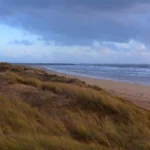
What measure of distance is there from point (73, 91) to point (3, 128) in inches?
186

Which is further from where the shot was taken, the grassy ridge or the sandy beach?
the sandy beach

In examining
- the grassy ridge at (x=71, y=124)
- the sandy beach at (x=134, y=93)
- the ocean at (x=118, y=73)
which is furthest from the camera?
the ocean at (x=118, y=73)

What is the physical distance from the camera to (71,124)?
265 inches

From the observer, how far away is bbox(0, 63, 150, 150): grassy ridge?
513cm

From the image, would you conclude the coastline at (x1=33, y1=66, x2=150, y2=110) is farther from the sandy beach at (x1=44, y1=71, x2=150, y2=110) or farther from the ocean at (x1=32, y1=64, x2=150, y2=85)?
the ocean at (x1=32, y1=64, x2=150, y2=85)

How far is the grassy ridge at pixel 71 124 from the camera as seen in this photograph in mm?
5129

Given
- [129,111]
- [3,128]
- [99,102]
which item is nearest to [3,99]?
[3,128]

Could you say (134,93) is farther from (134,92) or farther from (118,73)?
(118,73)

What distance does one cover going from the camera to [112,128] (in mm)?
6453

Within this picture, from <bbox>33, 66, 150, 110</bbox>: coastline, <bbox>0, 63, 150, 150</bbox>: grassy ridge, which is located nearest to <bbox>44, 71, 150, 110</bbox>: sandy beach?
<bbox>33, 66, 150, 110</bbox>: coastline

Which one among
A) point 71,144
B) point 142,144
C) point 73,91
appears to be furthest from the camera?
point 73,91

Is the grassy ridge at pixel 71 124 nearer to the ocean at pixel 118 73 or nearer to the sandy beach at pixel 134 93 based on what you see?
the sandy beach at pixel 134 93

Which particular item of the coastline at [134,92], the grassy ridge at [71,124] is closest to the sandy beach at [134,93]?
the coastline at [134,92]

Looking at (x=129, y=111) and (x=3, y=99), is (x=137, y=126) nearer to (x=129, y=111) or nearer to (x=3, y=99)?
(x=129, y=111)
